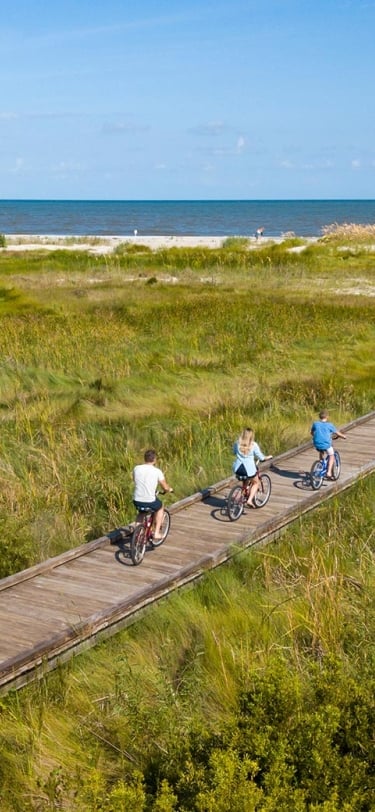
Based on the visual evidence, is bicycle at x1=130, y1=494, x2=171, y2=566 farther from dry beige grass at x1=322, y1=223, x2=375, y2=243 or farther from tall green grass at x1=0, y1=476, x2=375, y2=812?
dry beige grass at x1=322, y1=223, x2=375, y2=243

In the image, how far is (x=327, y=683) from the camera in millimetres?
5684

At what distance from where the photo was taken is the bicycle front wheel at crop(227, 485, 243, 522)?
10359 mm

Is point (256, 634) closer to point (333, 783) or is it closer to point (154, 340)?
point (333, 783)

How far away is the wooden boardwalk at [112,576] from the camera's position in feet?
23.9

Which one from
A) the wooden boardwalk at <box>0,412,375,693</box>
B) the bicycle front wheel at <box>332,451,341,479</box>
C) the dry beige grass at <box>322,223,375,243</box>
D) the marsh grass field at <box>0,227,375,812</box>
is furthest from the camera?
the dry beige grass at <box>322,223,375,243</box>

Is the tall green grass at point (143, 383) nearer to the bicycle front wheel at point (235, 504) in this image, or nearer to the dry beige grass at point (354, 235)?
the bicycle front wheel at point (235, 504)

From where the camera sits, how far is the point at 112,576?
8.74m

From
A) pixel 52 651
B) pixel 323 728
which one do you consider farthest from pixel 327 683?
pixel 52 651

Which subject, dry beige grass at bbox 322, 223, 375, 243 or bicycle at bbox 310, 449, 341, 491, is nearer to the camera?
bicycle at bbox 310, 449, 341, 491

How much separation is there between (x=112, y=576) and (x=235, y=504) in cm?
217

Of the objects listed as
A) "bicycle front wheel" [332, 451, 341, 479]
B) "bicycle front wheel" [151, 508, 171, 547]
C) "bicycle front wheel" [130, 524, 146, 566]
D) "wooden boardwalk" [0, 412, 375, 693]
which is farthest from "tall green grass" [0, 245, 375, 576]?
"bicycle front wheel" [332, 451, 341, 479]

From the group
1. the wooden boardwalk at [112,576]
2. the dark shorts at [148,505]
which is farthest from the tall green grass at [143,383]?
the dark shorts at [148,505]

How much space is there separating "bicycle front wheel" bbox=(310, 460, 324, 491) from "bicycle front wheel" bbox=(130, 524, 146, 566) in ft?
10.6

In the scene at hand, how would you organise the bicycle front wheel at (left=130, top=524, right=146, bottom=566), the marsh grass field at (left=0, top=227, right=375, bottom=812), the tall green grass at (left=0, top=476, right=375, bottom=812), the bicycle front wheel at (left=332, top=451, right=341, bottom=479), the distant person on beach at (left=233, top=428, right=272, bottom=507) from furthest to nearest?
the bicycle front wheel at (left=332, top=451, right=341, bottom=479)
the distant person on beach at (left=233, top=428, right=272, bottom=507)
the bicycle front wheel at (left=130, top=524, right=146, bottom=566)
the marsh grass field at (left=0, top=227, right=375, bottom=812)
the tall green grass at (left=0, top=476, right=375, bottom=812)
